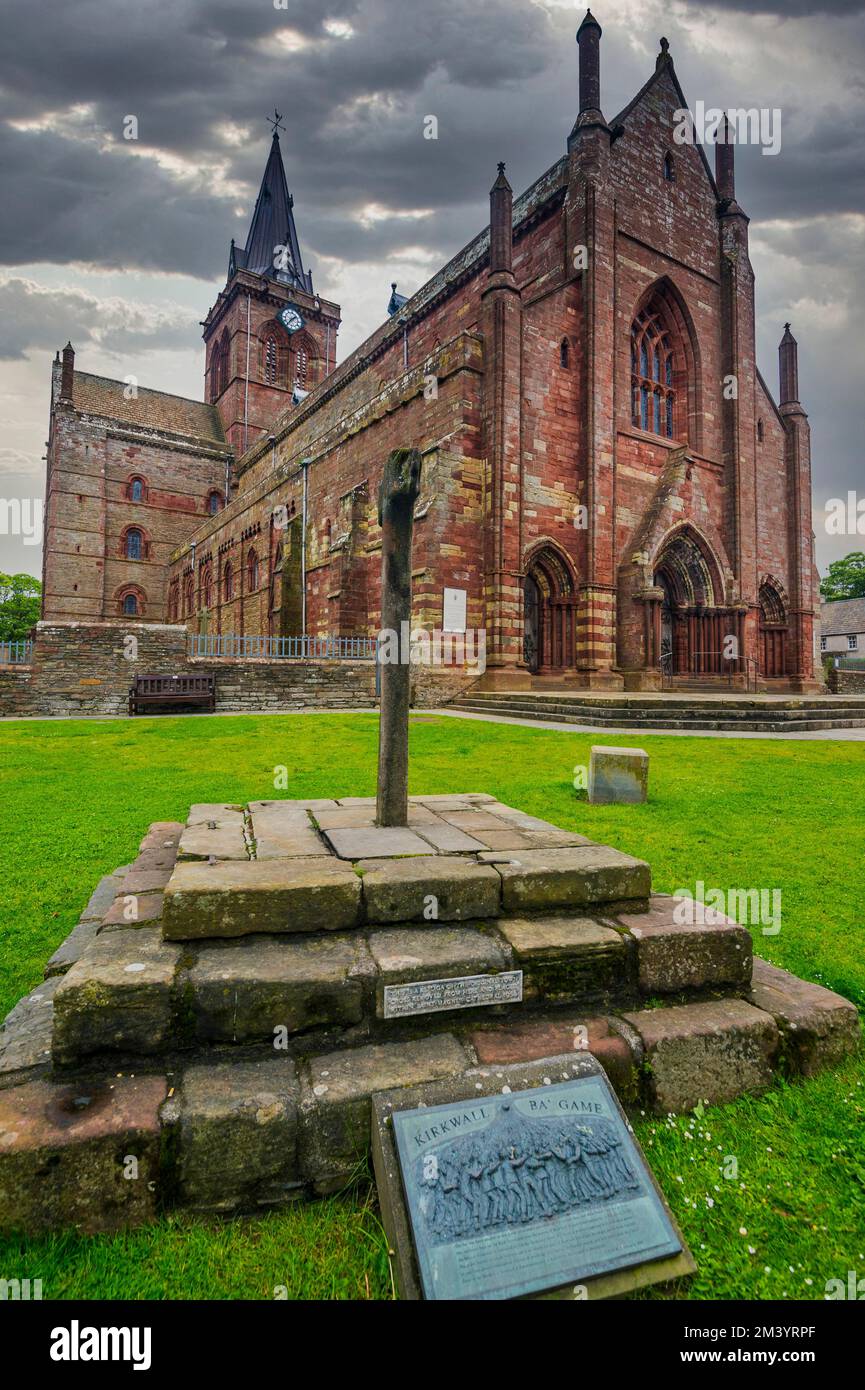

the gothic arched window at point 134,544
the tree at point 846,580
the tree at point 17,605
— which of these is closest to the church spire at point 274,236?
the gothic arched window at point 134,544

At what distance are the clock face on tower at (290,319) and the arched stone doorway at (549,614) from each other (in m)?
41.2

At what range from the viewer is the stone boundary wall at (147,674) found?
1505 cm

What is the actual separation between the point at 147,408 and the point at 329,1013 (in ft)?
185

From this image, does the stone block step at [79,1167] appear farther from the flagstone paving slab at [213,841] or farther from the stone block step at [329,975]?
the flagstone paving slab at [213,841]

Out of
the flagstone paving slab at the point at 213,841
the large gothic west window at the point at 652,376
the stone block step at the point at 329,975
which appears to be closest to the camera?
the stone block step at the point at 329,975

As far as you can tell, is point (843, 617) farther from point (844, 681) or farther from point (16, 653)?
point (16, 653)

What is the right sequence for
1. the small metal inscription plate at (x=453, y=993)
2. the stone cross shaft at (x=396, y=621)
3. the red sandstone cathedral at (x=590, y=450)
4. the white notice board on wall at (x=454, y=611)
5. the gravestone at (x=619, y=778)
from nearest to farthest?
the small metal inscription plate at (x=453, y=993) → the stone cross shaft at (x=396, y=621) → the gravestone at (x=619, y=778) → the white notice board on wall at (x=454, y=611) → the red sandstone cathedral at (x=590, y=450)

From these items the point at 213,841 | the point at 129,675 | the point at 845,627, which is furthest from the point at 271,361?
the point at 213,841

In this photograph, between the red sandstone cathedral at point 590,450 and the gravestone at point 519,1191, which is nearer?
the gravestone at point 519,1191

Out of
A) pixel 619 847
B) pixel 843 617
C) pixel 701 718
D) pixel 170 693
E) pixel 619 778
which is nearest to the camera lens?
pixel 619 847

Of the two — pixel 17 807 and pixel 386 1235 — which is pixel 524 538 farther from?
pixel 386 1235

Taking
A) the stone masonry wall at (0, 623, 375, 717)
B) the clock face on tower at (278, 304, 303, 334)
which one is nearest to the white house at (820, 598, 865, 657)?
the stone masonry wall at (0, 623, 375, 717)

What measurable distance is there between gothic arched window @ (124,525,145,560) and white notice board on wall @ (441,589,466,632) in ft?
116

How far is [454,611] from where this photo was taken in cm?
1773
